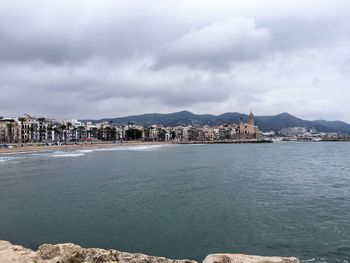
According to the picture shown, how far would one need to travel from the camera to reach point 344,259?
12914mm

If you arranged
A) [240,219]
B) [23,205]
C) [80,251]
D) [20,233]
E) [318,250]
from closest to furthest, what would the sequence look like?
[80,251] → [318,250] → [20,233] → [240,219] → [23,205]

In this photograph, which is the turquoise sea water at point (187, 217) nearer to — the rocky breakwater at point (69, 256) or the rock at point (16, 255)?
the rocky breakwater at point (69, 256)

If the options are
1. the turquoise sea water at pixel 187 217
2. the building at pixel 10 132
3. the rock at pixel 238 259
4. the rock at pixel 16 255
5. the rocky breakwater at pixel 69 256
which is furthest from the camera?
the building at pixel 10 132

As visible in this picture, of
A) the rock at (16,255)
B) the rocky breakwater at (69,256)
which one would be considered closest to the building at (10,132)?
the rock at (16,255)

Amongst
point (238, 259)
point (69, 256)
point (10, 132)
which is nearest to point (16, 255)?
point (69, 256)

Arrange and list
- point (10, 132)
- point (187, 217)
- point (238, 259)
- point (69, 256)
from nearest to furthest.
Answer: point (238, 259), point (69, 256), point (187, 217), point (10, 132)

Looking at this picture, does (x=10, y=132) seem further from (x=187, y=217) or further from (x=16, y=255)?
(x=16, y=255)

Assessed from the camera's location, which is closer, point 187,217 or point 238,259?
point 238,259

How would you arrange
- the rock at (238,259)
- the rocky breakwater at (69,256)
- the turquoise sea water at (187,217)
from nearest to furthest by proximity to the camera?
the rock at (238,259)
the rocky breakwater at (69,256)
the turquoise sea water at (187,217)

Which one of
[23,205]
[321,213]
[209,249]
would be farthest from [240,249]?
[23,205]

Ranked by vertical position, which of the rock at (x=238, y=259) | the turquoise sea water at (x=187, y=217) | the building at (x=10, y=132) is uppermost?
the building at (x=10, y=132)

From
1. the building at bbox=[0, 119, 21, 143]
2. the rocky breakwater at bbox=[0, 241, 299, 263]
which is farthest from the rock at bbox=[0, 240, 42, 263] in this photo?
the building at bbox=[0, 119, 21, 143]

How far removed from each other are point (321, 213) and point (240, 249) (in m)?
7.72

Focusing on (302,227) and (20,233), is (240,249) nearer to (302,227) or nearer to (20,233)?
(302,227)
